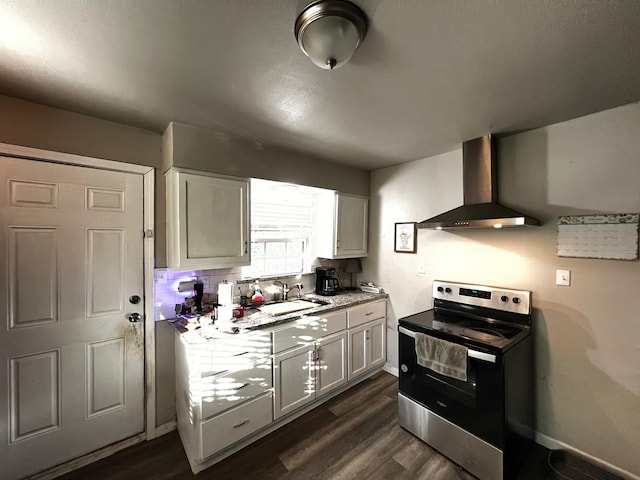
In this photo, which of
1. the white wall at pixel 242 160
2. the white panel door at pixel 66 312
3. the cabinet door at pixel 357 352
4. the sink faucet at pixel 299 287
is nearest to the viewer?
the white panel door at pixel 66 312

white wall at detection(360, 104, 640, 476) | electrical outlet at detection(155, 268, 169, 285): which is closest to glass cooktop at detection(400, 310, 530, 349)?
white wall at detection(360, 104, 640, 476)

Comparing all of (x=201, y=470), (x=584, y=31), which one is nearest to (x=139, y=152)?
(x=201, y=470)

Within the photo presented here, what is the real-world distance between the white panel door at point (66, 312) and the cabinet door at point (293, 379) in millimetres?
1053

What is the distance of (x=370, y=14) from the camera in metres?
1.01


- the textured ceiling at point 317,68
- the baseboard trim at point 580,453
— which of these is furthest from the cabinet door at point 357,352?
the textured ceiling at point 317,68

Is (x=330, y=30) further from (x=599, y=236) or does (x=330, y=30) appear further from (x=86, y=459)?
(x=86, y=459)

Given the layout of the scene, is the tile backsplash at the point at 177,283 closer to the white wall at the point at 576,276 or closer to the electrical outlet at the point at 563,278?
the white wall at the point at 576,276

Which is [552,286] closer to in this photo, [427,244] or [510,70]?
[427,244]

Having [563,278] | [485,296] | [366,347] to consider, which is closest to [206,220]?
[366,347]

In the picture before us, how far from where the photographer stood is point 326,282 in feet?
10.1

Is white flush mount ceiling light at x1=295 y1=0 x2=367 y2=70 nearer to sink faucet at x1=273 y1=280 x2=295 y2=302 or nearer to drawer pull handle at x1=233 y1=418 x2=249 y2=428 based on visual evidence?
sink faucet at x1=273 y1=280 x2=295 y2=302

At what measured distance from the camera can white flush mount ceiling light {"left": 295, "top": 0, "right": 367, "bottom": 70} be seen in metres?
0.96

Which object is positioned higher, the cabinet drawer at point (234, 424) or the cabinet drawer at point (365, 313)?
the cabinet drawer at point (365, 313)

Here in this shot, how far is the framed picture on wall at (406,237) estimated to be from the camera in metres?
2.86
